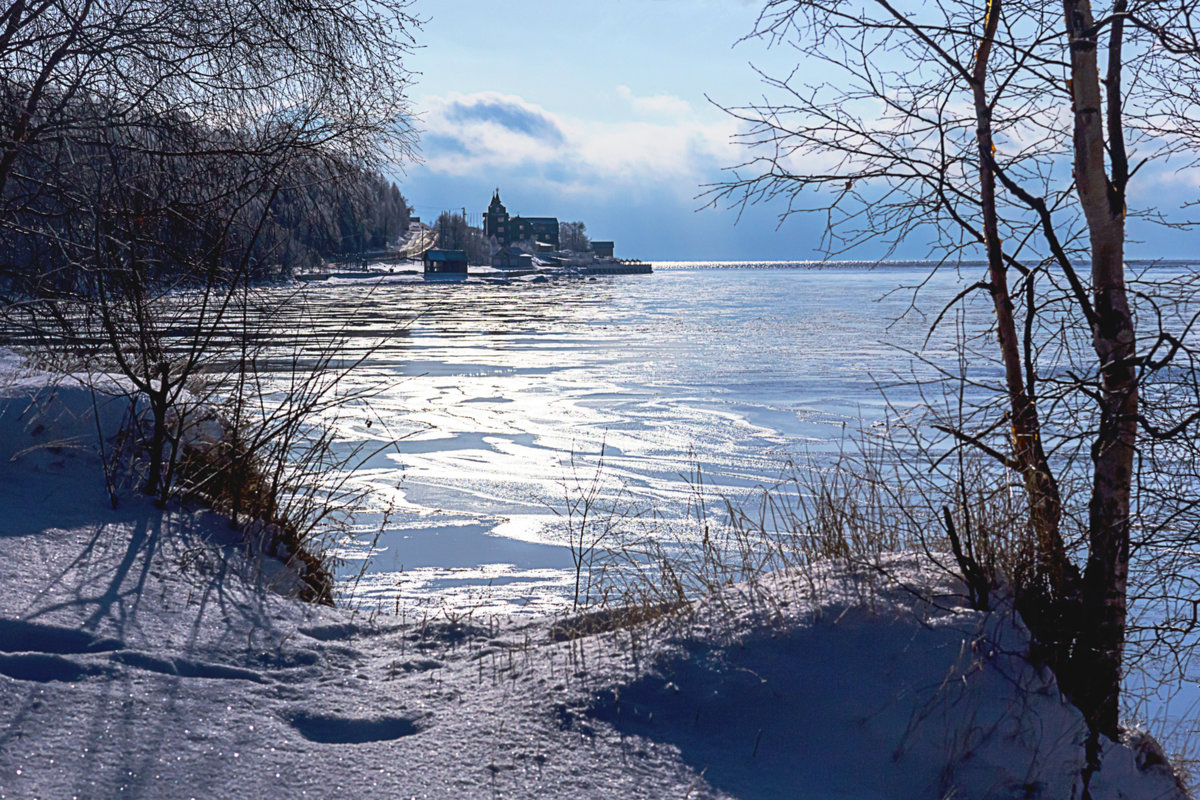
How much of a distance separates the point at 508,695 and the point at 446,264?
8576 centimetres

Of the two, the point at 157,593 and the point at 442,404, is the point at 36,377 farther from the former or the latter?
the point at 442,404

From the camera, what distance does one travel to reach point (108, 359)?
6.12 m

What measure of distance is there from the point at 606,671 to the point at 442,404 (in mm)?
11183

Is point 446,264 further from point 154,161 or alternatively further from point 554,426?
point 154,161

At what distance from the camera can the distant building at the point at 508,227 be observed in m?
133

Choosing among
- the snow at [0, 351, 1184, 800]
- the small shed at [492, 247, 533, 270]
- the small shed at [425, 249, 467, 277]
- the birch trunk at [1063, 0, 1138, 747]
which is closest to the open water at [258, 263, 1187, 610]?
the birch trunk at [1063, 0, 1138, 747]

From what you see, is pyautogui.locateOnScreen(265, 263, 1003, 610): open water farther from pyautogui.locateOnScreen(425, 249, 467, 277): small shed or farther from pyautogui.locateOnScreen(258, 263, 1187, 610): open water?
pyautogui.locateOnScreen(425, 249, 467, 277): small shed

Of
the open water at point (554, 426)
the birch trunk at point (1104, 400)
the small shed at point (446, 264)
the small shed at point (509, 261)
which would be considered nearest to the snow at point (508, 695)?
the birch trunk at point (1104, 400)

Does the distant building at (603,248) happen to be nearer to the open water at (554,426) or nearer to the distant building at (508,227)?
the distant building at (508,227)

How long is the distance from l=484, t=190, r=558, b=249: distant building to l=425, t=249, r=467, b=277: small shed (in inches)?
1741

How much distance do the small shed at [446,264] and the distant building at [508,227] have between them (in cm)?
4421

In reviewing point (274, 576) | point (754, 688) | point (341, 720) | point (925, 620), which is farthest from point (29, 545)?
point (925, 620)

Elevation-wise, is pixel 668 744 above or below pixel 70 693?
below

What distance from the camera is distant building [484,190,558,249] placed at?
13338 centimetres
